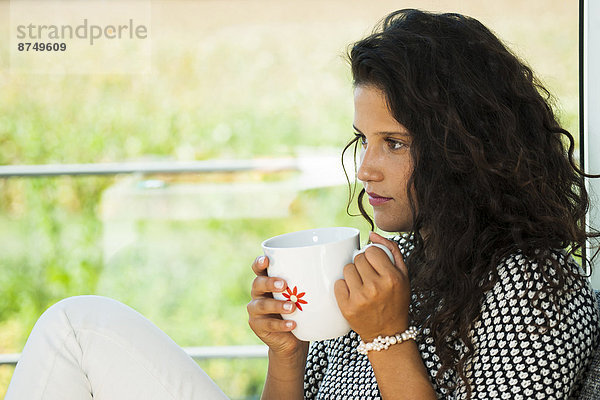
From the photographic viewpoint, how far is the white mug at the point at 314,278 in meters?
0.92

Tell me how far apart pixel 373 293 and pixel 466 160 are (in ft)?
0.94

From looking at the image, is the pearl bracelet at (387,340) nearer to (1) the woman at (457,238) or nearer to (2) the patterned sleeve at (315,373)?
(1) the woman at (457,238)

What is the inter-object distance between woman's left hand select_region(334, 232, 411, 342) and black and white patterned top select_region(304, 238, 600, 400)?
0.13 m

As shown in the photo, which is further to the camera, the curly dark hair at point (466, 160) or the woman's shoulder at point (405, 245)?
the woman's shoulder at point (405, 245)

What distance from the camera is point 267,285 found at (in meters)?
0.96

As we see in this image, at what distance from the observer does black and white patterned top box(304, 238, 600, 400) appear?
0.91 meters

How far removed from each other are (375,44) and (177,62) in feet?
3.60

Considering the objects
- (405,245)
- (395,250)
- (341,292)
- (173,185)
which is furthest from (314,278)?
(173,185)

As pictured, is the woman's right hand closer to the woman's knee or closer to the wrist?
the wrist

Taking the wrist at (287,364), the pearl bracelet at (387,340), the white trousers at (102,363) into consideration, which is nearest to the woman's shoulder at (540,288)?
the pearl bracelet at (387,340)

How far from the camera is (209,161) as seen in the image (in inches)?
84.0

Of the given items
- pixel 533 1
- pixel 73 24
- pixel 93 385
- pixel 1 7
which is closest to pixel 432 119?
pixel 93 385

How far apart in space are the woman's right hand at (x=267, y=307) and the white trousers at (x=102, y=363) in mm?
149

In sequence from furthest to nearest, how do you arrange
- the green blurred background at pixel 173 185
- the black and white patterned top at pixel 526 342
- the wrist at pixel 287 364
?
the green blurred background at pixel 173 185
the wrist at pixel 287 364
the black and white patterned top at pixel 526 342
